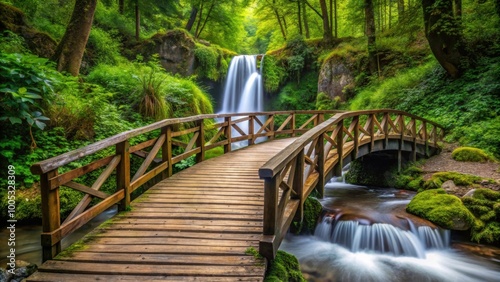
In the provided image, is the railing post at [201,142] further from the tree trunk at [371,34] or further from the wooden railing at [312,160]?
the tree trunk at [371,34]

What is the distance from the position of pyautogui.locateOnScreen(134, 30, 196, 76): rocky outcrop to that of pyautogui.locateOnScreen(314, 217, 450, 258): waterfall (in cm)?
1232

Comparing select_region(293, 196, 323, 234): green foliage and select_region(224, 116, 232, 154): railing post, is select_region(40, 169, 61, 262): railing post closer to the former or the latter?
select_region(293, 196, 323, 234): green foliage

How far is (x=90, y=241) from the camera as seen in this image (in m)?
3.44

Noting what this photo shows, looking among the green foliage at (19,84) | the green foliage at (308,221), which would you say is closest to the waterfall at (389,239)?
the green foliage at (308,221)

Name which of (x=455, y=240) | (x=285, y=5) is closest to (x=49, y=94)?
(x=455, y=240)

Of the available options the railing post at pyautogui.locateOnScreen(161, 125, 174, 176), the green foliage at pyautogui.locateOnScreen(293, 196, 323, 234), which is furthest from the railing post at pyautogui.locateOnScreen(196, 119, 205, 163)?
the green foliage at pyautogui.locateOnScreen(293, 196, 323, 234)

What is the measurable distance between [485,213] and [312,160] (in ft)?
14.3

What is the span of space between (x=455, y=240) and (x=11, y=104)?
344 inches

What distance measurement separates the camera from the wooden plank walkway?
282cm

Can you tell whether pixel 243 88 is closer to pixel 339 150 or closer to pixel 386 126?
pixel 386 126

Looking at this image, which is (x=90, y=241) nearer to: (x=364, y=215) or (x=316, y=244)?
(x=316, y=244)

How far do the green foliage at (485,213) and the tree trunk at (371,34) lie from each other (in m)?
9.56

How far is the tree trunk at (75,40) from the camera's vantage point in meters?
8.14

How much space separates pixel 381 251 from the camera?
6.00m
